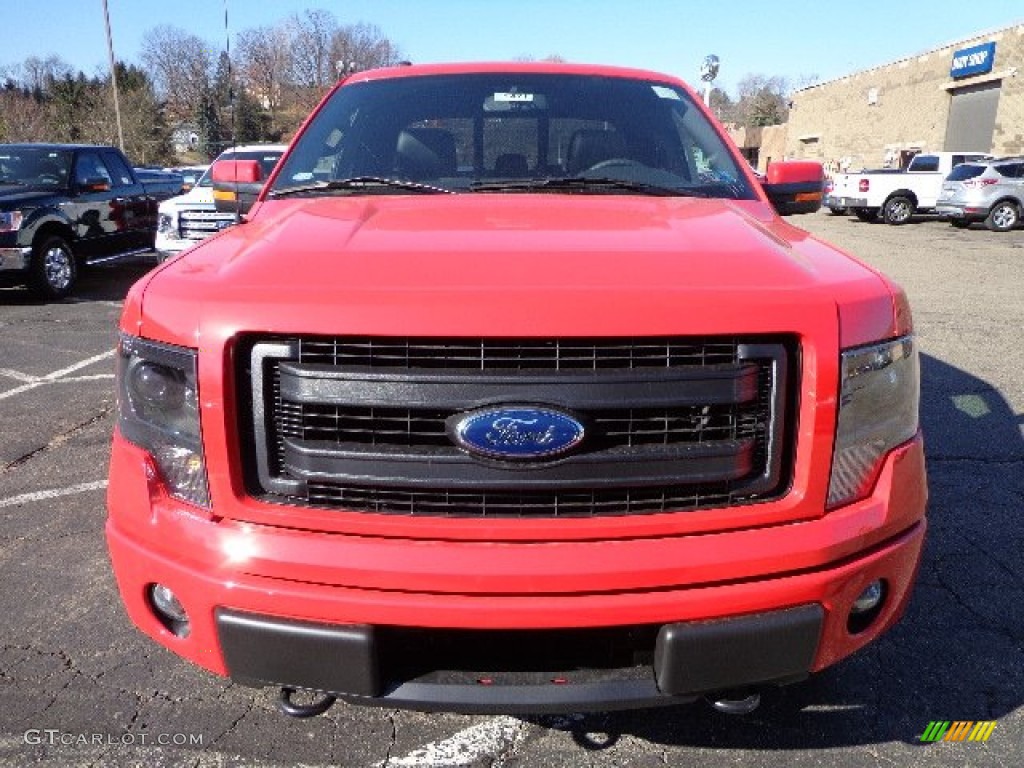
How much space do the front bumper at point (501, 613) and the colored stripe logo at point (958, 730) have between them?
0.78m

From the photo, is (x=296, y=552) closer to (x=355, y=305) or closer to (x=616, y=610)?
(x=355, y=305)

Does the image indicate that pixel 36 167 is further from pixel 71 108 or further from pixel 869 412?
pixel 71 108

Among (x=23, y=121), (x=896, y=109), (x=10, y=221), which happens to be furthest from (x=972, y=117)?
(x=23, y=121)

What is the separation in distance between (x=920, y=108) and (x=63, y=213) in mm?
37352

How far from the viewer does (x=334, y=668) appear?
1.71 meters

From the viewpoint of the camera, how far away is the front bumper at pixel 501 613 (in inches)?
66.3

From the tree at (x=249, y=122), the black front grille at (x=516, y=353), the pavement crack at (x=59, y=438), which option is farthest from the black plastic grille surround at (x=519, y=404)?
the tree at (x=249, y=122)

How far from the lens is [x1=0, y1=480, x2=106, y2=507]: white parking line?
3.82 m

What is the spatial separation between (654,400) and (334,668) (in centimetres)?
90

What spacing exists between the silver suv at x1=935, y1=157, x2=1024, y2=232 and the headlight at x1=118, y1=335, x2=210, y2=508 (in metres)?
21.4

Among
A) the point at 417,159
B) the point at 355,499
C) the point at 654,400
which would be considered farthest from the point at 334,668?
the point at 417,159

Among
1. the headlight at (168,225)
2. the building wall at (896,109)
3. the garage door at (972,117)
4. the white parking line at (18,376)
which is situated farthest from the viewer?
the garage door at (972,117)

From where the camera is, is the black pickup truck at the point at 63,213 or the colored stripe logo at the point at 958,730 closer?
the colored stripe logo at the point at 958,730

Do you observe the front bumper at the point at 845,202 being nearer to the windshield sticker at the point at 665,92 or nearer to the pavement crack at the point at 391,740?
the windshield sticker at the point at 665,92
